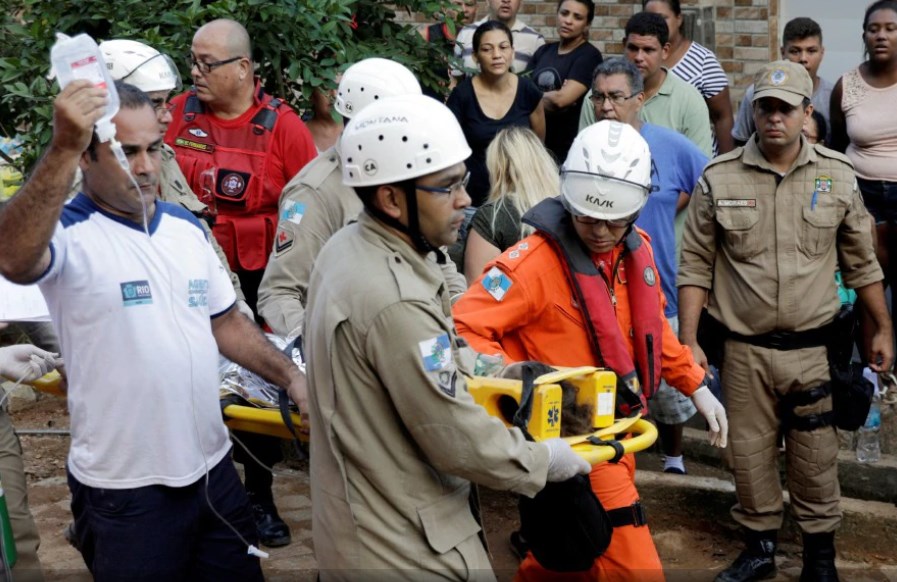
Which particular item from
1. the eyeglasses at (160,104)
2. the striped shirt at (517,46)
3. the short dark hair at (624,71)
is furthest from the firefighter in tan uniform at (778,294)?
the striped shirt at (517,46)

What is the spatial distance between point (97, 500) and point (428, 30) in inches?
185

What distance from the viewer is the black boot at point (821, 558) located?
5801 mm

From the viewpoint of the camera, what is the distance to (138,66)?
5562mm

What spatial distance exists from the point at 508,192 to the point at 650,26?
5.80 feet

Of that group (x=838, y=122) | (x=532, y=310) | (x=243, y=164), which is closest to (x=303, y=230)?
(x=532, y=310)

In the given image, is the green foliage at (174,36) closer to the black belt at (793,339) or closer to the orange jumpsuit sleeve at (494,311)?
the orange jumpsuit sleeve at (494,311)

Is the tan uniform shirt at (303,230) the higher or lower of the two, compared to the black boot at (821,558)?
higher

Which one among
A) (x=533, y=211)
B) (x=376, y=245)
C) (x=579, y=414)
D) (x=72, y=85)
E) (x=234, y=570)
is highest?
(x=72, y=85)

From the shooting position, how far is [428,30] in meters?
7.86

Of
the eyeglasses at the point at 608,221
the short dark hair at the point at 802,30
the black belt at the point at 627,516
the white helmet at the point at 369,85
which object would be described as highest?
the white helmet at the point at 369,85

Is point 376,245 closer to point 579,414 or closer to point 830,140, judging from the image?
point 579,414

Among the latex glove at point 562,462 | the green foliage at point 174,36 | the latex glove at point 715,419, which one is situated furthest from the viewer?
the green foliage at point 174,36

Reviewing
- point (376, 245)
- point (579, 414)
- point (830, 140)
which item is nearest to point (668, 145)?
point (830, 140)

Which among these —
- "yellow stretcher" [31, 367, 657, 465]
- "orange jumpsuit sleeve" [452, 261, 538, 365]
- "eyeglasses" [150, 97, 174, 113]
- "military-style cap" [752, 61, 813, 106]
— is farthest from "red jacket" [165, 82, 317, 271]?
"military-style cap" [752, 61, 813, 106]
